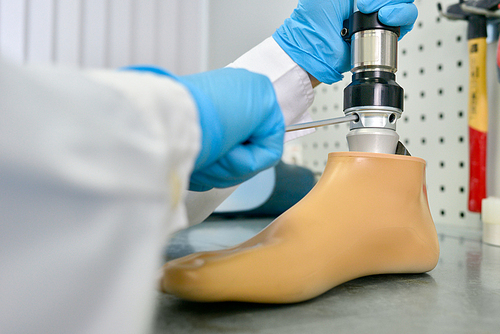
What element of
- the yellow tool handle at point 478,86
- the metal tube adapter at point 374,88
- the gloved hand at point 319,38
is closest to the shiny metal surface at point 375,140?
the metal tube adapter at point 374,88

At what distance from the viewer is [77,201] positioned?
216 mm

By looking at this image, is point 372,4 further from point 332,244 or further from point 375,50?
point 332,244

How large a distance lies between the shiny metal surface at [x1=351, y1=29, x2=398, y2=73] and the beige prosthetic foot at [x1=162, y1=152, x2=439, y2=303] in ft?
0.44

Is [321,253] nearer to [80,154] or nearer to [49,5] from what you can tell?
[80,154]

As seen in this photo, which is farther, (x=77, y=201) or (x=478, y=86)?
(x=478, y=86)

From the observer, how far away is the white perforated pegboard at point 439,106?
1053mm

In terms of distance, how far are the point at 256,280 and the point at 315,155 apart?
115 centimetres

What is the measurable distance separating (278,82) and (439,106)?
0.68 meters

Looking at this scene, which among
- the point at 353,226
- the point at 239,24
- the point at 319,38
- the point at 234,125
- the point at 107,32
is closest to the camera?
the point at 234,125

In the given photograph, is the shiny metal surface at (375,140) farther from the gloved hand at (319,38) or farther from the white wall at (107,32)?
the white wall at (107,32)

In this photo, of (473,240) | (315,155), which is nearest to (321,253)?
(473,240)

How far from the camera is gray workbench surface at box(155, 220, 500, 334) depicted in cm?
34

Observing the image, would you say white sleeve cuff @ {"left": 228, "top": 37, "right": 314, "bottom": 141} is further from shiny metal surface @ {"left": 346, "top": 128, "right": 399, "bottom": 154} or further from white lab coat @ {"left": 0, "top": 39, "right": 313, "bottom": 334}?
white lab coat @ {"left": 0, "top": 39, "right": 313, "bottom": 334}

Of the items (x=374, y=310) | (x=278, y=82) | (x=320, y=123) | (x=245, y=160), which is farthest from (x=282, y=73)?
(x=374, y=310)
